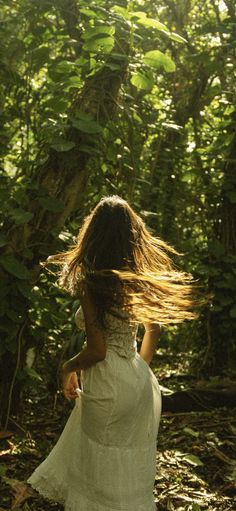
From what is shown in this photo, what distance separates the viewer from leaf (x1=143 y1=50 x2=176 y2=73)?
3443 millimetres

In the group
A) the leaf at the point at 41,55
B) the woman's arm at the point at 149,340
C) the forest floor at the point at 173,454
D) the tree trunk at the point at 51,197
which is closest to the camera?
the woman's arm at the point at 149,340

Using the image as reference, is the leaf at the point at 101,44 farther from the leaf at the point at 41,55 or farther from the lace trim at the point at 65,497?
the lace trim at the point at 65,497

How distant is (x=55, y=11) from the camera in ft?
13.4

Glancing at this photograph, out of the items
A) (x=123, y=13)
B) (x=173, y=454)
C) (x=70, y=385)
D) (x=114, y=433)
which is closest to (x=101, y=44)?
(x=123, y=13)

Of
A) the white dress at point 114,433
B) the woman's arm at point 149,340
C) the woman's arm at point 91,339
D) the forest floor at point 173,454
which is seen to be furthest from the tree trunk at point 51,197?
the woman's arm at point 91,339

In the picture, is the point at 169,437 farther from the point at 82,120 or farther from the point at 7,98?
the point at 7,98

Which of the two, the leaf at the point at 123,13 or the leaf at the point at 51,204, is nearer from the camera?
the leaf at the point at 123,13

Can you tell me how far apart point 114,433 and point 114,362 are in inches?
10.1

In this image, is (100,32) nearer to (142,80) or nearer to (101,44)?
(101,44)

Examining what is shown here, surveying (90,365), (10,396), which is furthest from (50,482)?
(10,396)

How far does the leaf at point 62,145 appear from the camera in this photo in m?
3.47

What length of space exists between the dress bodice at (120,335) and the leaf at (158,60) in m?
1.66

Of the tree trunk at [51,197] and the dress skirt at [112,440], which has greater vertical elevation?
the tree trunk at [51,197]

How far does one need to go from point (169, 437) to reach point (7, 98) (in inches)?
108
